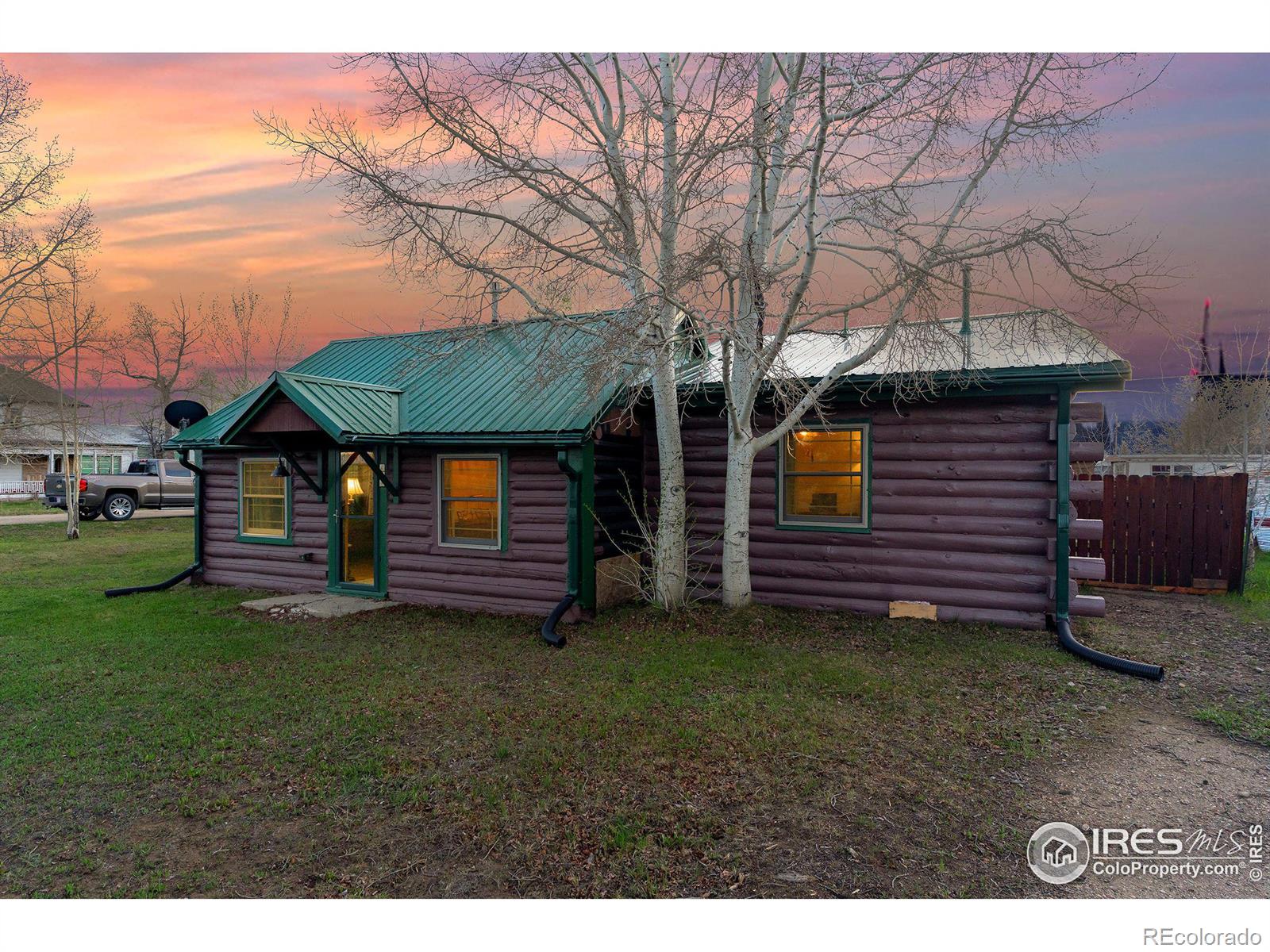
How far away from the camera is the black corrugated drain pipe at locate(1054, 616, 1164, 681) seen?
22.3 feet

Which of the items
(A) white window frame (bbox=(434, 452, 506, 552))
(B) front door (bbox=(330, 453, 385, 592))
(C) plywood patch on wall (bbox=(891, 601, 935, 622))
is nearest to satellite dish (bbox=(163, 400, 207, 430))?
(B) front door (bbox=(330, 453, 385, 592))

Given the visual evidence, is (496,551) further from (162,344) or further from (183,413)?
(162,344)

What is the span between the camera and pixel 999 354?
8.73 meters

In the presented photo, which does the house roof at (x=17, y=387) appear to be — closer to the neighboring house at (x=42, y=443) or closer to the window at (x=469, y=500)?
the neighboring house at (x=42, y=443)

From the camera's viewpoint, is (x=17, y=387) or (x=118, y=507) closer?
(x=118, y=507)

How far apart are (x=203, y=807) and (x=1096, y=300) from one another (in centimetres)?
881

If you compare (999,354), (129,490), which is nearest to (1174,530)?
(999,354)

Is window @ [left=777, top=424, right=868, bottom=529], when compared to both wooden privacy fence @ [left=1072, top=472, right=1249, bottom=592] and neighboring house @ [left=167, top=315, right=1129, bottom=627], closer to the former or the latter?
neighboring house @ [left=167, top=315, right=1129, bottom=627]

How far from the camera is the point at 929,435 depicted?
8.76 metres

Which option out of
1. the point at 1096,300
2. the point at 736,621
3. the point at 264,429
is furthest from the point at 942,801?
the point at 264,429

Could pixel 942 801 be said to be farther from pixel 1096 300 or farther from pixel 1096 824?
pixel 1096 300

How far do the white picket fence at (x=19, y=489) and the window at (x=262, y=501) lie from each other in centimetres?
2941

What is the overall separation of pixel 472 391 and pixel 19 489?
115ft

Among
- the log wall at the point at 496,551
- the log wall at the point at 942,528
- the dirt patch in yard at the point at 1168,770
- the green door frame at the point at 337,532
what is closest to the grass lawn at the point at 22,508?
the green door frame at the point at 337,532
